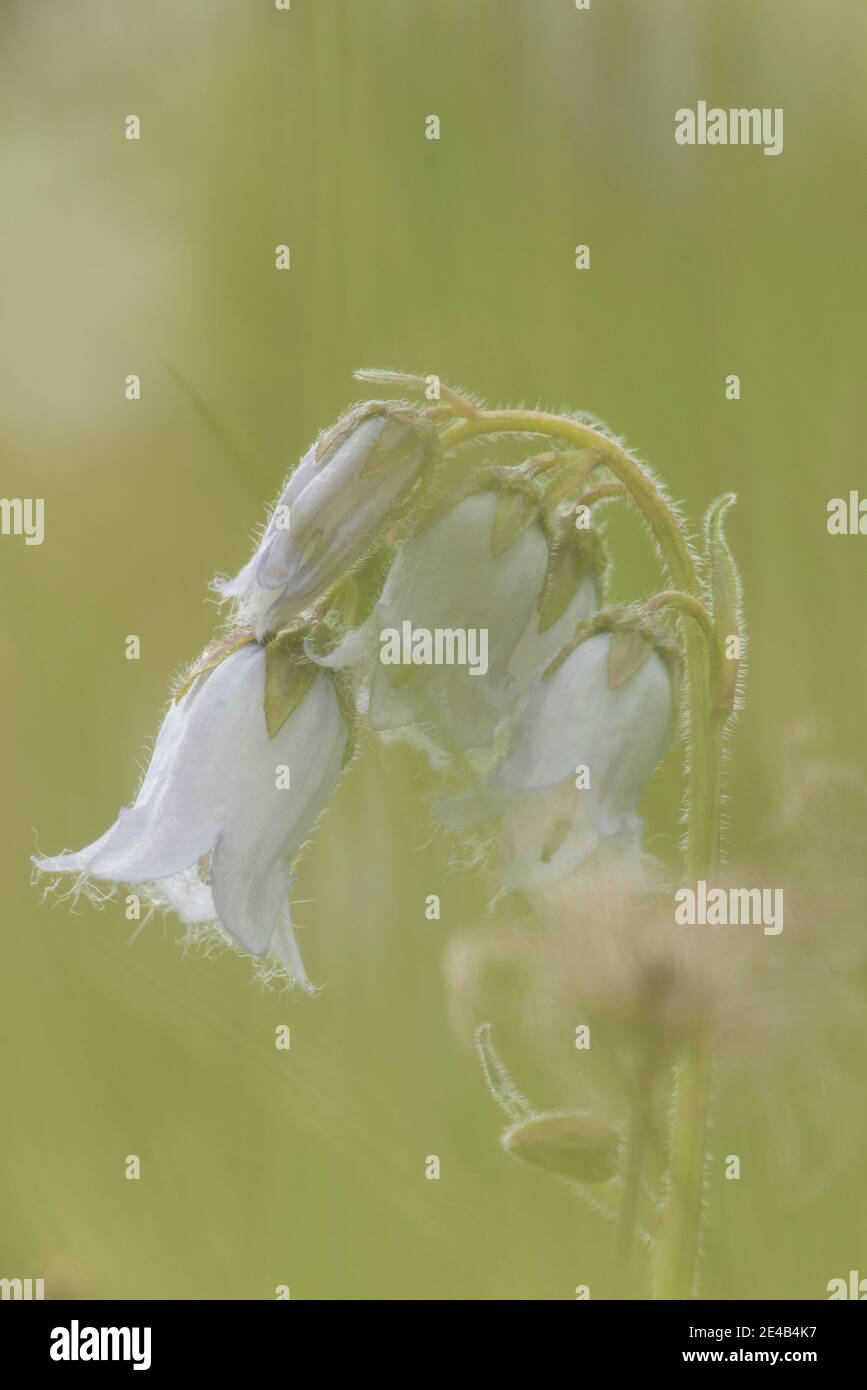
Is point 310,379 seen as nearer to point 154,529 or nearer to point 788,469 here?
point 154,529

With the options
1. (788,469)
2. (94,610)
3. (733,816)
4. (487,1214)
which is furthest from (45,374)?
(487,1214)

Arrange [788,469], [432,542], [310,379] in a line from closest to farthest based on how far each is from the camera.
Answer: [432,542] → [788,469] → [310,379]

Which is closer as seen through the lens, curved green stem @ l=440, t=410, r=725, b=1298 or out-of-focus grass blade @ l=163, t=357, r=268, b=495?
curved green stem @ l=440, t=410, r=725, b=1298

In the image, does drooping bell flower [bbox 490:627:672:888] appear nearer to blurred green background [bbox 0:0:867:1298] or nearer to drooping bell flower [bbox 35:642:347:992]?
drooping bell flower [bbox 35:642:347:992]

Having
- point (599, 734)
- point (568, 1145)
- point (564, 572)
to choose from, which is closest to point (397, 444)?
point (564, 572)

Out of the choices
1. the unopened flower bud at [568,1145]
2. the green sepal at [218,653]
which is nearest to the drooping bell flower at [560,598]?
the green sepal at [218,653]

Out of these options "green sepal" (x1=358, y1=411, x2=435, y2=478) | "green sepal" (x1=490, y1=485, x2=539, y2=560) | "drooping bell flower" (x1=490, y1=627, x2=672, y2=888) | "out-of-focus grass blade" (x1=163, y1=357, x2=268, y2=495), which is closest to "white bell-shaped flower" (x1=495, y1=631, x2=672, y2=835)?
"drooping bell flower" (x1=490, y1=627, x2=672, y2=888)

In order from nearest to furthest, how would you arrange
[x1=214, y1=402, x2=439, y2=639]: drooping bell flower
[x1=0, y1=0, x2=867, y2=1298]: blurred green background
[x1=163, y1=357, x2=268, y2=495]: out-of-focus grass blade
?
[x1=214, y1=402, x2=439, y2=639]: drooping bell flower → [x1=0, y1=0, x2=867, y2=1298]: blurred green background → [x1=163, y1=357, x2=268, y2=495]: out-of-focus grass blade

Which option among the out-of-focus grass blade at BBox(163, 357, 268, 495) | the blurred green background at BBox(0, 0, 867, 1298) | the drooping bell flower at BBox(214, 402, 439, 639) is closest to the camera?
the drooping bell flower at BBox(214, 402, 439, 639)

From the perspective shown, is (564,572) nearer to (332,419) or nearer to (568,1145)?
(568,1145)
